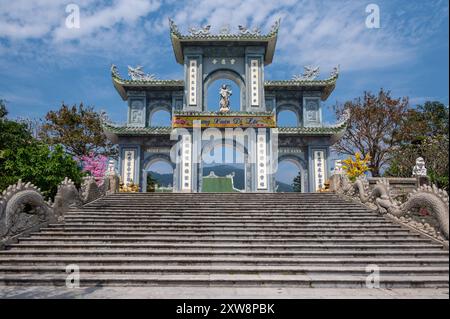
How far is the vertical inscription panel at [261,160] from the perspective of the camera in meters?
19.2

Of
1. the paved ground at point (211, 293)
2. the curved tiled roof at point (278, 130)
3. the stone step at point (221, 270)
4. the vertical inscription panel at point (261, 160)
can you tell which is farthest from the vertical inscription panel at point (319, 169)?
the paved ground at point (211, 293)

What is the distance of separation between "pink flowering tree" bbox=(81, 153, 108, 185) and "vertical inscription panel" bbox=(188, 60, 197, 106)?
26.9 feet

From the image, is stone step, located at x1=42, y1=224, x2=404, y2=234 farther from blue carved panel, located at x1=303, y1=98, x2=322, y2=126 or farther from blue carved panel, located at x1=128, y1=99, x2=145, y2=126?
blue carved panel, located at x1=128, y1=99, x2=145, y2=126

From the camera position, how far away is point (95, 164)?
83.1 ft

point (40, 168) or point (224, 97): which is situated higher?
point (224, 97)

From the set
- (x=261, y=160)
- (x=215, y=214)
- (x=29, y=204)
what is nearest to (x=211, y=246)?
(x=215, y=214)

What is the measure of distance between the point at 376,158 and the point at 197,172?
43.9 ft

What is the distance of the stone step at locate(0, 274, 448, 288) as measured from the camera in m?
6.20

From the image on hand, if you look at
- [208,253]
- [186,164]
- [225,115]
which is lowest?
[208,253]

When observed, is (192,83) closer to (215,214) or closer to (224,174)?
(215,214)

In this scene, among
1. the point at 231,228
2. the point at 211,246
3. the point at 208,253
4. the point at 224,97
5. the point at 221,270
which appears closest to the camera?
the point at 221,270

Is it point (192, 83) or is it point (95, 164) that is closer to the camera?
point (192, 83)

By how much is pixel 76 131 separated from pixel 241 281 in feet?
79.0

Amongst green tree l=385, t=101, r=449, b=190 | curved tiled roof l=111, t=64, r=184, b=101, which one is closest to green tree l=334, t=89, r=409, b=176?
green tree l=385, t=101, r=449, b=190
